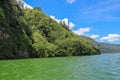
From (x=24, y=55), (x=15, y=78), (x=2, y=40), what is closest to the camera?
(x=15, y=78)

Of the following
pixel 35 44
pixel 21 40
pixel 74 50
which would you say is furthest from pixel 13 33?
pixel 74 50

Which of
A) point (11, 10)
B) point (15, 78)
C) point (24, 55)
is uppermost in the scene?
point (11, 10)

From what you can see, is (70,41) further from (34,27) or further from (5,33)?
(5,33)

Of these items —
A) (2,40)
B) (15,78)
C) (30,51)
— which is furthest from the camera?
(30,51)

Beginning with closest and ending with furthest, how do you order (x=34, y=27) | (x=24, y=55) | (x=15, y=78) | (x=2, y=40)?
1. (x=15, y=78)
2. (x=2, y=40)
3. (x=24, y=55)
4. (x=34, y=27)

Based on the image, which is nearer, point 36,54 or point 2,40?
point 2,40

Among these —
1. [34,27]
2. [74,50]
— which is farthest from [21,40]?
[34,27]

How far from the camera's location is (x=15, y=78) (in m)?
30.0

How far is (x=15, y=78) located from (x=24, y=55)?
3395 inches

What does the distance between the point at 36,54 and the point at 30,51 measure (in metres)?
3.53

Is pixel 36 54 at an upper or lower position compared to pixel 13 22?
lower

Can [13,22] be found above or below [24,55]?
above

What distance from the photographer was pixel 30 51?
125 metres

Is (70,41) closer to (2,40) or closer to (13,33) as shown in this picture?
(13,33)
